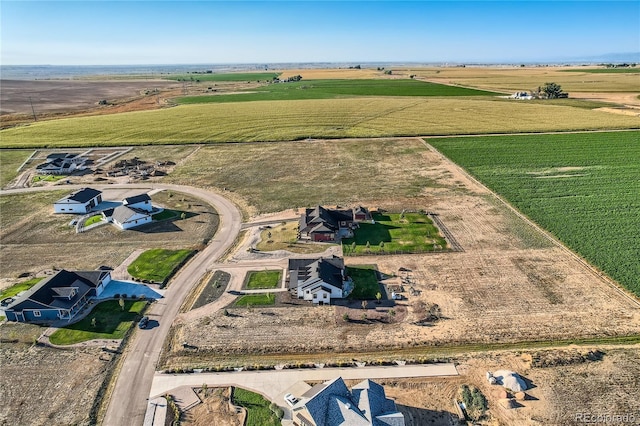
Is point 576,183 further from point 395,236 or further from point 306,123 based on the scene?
point 306,123

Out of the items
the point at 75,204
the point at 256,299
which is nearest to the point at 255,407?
the point at 256,299

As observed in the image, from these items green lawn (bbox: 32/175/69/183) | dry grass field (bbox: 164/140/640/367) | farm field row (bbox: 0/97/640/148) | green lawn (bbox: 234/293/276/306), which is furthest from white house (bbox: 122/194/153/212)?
farm field row (bbox: 0/97/640/148)

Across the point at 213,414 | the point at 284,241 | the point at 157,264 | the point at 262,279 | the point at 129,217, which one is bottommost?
the point at 213,414

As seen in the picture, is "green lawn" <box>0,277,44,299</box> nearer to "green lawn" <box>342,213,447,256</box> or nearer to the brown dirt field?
the brown dirt field

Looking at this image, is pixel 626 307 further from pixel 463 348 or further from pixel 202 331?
pixel 202 331

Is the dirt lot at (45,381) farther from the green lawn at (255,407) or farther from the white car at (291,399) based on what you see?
the white car at (291,399)

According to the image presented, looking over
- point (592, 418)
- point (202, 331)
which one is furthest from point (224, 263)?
point (592, 418)

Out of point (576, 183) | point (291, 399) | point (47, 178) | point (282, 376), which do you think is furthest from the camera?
point (47, 178)
